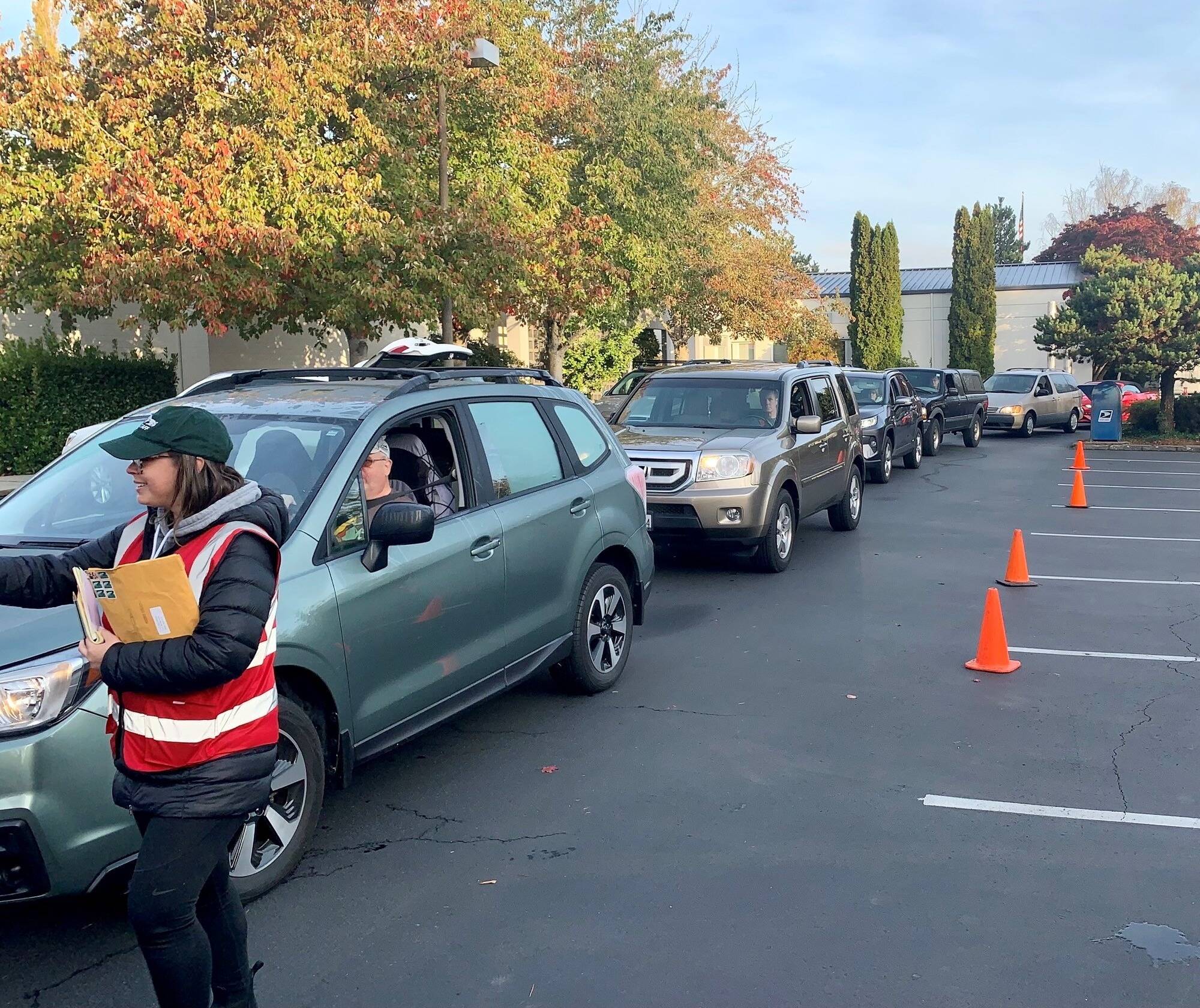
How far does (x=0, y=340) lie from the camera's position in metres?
17.1

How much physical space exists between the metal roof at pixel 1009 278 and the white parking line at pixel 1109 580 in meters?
46.4

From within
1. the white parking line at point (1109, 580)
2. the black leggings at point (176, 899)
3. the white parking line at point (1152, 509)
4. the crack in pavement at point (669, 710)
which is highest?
the black leggings at point (176, 899)

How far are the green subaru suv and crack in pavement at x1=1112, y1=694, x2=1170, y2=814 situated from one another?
2.64 metres

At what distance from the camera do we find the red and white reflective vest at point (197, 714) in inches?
107

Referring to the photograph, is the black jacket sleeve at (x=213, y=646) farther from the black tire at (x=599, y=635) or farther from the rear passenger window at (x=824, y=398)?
the rear passenger window at (x=824, y=398)

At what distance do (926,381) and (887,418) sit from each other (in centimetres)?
696

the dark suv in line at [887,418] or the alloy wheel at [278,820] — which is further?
the dark suv in line at [887,418]

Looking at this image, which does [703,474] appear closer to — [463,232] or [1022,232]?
[463,232]

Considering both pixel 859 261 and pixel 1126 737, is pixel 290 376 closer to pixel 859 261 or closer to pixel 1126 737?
pixel 1126 737

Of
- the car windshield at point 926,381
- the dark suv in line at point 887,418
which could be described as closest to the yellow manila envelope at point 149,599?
the dark suv in line at point 887,418

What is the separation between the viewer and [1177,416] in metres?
27.9

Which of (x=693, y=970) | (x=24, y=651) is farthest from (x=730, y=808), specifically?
(x=24, y=651)

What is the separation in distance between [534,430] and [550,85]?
13218 millimetres

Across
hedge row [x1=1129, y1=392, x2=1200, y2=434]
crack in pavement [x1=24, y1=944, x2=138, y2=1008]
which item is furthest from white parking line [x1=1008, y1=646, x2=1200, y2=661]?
hedge row [x1=1129, y1=392, x2=1200, y2=434]
